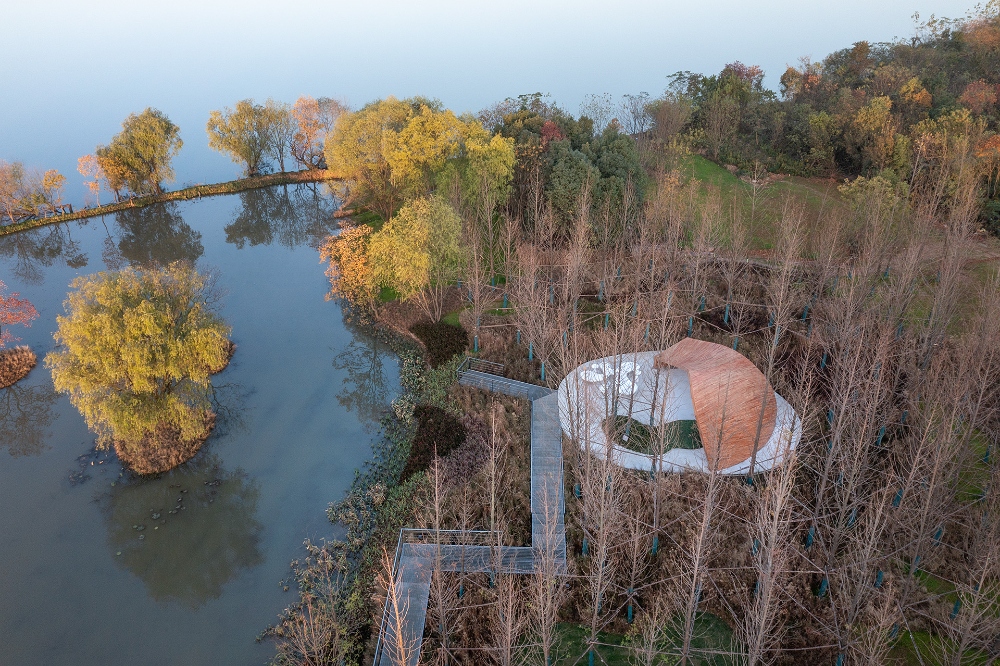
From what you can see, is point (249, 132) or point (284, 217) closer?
point (284, 217)

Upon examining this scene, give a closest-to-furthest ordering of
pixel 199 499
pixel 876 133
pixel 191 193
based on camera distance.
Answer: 1. pixel 199 499
2. pixel 876 133
3. pixel 191 193

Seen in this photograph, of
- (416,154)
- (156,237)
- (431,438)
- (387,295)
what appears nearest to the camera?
(431,438)

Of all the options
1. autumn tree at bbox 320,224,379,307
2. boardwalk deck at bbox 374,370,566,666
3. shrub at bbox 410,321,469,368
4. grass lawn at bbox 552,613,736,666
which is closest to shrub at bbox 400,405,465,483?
boardwalk deck at bbox 374,370,566,666

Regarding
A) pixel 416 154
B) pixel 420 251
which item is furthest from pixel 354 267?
pixel 416 154

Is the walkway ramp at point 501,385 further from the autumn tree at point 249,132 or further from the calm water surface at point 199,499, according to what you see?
the autumn tree at point 249,132

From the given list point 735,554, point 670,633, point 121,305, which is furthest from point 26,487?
point 735,554

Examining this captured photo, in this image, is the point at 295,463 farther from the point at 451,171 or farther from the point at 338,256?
the point at 451,171

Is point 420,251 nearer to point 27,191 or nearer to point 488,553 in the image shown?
point 488,553
